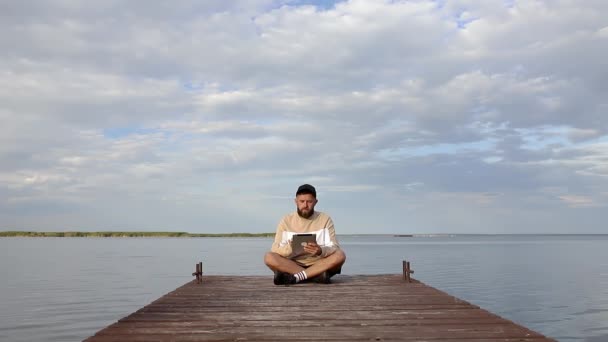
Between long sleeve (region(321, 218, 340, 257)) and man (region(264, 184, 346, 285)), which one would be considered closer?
man (region(264, 184, 346, 285))

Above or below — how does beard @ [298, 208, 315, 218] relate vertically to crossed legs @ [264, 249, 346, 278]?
above

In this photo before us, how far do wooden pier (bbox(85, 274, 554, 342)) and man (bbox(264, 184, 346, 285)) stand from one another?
0.44 meters

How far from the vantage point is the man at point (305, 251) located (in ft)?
32.7

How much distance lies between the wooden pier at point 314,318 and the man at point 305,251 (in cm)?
44

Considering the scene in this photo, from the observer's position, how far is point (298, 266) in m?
10.4

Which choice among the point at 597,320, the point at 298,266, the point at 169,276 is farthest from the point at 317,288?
the point at 169,276

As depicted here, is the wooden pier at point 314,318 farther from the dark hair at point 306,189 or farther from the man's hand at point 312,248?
the dark hair at point 306,189

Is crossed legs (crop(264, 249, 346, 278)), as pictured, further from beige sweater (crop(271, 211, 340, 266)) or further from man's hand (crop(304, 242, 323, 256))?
man's hand (crop(304, 242, 323, 256))

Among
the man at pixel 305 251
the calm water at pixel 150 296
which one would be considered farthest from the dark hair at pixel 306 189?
the calm water at pixel 150 296

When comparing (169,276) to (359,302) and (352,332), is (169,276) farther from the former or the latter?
(352,332)

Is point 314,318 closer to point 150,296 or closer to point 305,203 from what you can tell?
point 305,203

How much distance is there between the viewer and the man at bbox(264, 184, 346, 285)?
9969 millimetres

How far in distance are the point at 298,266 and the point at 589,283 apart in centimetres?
2148

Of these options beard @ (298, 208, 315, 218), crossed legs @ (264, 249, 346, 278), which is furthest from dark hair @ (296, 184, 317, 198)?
crossed legs @ (264, 249, 346, 278)
